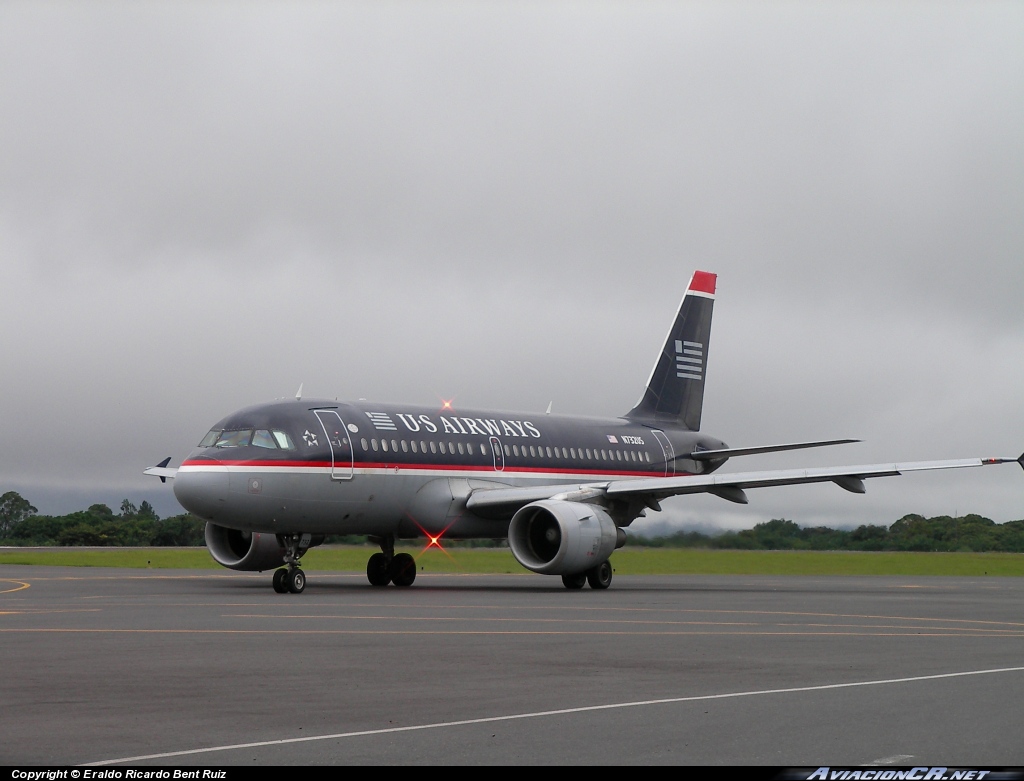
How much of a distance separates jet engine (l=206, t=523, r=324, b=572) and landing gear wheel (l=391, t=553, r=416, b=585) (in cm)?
213

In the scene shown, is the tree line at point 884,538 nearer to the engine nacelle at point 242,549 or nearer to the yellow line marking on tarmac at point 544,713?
the engine nacelle at point 242,549

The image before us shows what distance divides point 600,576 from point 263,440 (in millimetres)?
9106

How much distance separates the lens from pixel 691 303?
48.1 meters

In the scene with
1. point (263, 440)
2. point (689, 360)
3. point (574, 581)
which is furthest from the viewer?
point (689, 360)

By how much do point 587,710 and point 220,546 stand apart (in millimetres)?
24972

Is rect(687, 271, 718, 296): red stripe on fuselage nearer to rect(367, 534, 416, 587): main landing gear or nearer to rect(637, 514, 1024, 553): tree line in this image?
rect(637, 514, 1024, 553): tree line

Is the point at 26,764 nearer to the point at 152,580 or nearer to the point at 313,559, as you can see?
the point at 152,580

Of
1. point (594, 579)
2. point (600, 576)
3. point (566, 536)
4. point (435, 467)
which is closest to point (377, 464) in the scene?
point (435, 467)

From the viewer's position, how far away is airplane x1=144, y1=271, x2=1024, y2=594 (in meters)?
30.6

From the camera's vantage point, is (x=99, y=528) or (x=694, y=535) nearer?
(x=694, y=535)

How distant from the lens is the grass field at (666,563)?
47.7m

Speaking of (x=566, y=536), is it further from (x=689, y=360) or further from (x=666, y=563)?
(x=666, y=563)

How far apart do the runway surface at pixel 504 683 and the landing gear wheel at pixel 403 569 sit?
9.21 meters

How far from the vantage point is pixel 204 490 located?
2973cm
